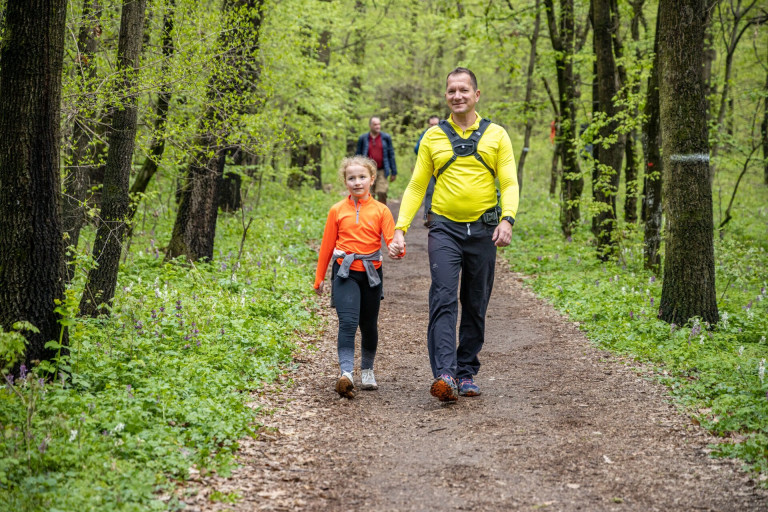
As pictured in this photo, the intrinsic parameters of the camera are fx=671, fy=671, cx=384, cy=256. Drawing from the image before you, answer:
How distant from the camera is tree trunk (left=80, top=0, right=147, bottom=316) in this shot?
7.33 metres

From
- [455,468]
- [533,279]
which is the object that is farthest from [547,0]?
[455,468]

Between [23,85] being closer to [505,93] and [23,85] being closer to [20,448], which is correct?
[20,448]

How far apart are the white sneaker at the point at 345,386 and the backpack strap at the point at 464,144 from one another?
6.10ft

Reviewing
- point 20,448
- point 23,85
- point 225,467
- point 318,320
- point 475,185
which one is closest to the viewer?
point 20,448

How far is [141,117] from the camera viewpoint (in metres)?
9.42

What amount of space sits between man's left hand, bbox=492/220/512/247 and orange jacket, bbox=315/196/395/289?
3.10 ft

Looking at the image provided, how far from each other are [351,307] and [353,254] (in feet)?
1.49

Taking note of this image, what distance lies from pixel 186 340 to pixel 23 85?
2721 millimetres

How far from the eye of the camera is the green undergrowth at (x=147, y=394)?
3600 mm

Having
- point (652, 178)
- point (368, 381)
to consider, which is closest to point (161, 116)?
point (368, 381)

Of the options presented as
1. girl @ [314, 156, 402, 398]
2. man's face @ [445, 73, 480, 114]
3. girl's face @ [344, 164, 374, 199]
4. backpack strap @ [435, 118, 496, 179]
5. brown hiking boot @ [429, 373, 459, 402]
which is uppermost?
man's face @ [445, 73, 480, 114]

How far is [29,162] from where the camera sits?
4.75 m

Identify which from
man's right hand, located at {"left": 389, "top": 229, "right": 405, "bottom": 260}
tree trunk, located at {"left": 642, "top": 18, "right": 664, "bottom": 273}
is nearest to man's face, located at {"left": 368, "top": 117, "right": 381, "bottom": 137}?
tree trunk, located at {"left": 642, "top": 18, "right": 664, "bottom": 273}

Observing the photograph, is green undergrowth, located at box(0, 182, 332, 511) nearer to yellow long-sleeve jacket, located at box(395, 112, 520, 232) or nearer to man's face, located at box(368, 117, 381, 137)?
yellow long-sleeve jacket, located at box(395, 112, 520, 232)
